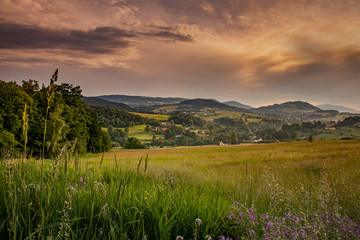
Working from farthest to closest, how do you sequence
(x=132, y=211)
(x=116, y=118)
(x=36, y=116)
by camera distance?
(x=116, y=118) → (x=36, y=116) → (x=132, y=211)

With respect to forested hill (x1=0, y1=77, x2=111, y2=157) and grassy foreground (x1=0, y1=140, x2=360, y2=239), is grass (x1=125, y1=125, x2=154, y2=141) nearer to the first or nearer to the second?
forested hill (x1=0, y1=77, x2=111, y2=157)

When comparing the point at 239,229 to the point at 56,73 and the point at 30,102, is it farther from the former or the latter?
the point at 30,102

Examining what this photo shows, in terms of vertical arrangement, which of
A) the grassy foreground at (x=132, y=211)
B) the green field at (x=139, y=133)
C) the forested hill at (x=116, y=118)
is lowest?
the green field at (x=139, y=133)

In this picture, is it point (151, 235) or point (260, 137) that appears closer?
point (151, 235)

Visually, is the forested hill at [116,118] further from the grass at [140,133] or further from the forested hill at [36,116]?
the forested hill at [36,116]

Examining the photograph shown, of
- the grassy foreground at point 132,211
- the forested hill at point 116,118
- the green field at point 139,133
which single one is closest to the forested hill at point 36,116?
the grassy foreground at point 132,211

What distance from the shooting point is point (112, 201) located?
275 cm

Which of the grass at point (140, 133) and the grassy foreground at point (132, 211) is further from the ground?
the grassy foreground at point (132, 211)

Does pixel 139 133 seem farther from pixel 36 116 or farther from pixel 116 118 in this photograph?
pixel 36 116

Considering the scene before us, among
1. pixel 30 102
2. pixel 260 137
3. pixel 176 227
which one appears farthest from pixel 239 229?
pixel 260 137

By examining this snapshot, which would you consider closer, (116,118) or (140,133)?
(140,133)

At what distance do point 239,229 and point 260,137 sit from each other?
189875 millimetres

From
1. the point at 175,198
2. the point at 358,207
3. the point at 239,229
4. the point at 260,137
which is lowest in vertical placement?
the point at 260,137

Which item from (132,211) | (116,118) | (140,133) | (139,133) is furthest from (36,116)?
(116,118)
